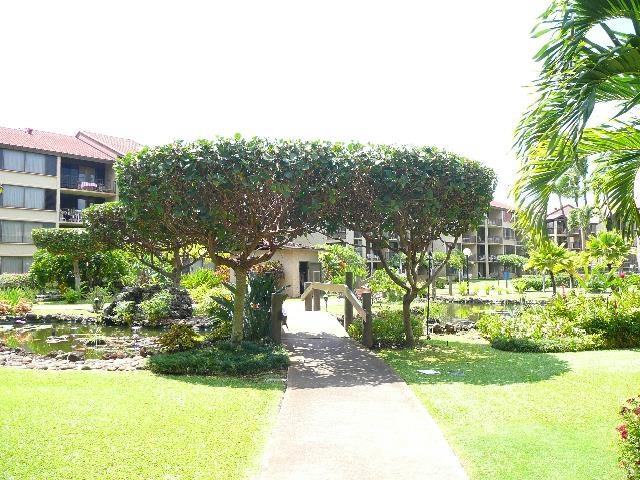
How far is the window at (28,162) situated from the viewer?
39094 mm

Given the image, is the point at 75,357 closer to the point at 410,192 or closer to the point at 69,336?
the point at 69,336

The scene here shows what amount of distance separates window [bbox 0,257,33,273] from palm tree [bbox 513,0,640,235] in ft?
130

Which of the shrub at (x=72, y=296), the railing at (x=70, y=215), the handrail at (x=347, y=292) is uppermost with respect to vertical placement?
the railing at (x=70, y=215)

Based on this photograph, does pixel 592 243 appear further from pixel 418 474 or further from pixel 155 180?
pixel 418 474

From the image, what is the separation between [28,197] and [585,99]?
1660 inches

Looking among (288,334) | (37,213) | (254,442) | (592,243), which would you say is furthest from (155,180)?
(37,213)

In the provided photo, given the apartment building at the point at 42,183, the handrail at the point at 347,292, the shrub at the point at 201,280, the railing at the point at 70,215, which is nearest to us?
the handrail at the point at 347,292

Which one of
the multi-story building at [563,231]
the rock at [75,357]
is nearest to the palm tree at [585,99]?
the rock at [75,357]

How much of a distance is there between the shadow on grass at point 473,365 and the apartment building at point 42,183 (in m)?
35.2

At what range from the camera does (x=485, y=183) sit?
41.7 ft

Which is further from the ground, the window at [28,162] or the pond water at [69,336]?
the window at [28,162]

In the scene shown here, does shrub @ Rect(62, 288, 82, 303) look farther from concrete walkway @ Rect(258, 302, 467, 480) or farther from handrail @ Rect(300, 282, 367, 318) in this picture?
concrete walkway @ Rect(258, 302, 467, 480)

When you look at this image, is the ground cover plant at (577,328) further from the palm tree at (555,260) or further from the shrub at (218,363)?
the palm tree at (555,260)

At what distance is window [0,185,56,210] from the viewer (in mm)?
39219
